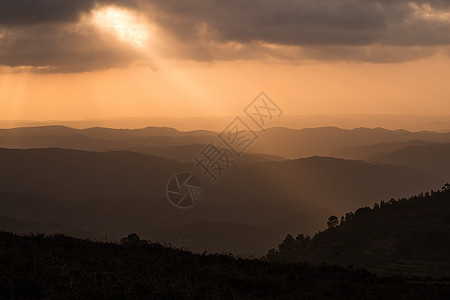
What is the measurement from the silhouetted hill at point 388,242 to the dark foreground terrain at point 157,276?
10946 cm

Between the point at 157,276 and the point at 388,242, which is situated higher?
the point at 157,276

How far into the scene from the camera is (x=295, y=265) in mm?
25891

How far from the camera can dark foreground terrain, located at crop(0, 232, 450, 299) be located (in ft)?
53.9

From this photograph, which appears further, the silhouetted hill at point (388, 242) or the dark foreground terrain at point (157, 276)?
the silhouetted hill at point (388, 242)

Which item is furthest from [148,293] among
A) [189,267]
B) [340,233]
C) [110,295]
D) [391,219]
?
[391,219]

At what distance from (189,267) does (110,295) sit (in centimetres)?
704

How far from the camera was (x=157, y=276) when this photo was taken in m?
19.2

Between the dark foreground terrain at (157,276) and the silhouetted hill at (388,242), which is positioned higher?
the dark foreground terrain at (157,276)

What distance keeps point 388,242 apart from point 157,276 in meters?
163

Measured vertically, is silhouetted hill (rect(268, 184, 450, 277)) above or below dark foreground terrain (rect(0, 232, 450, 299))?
below

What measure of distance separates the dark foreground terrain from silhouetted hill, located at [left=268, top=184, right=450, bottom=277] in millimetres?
109461

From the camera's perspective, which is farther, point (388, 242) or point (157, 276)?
point (388, 242)

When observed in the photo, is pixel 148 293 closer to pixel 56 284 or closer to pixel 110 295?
pixel 110 295

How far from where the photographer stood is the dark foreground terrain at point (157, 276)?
1642cm
